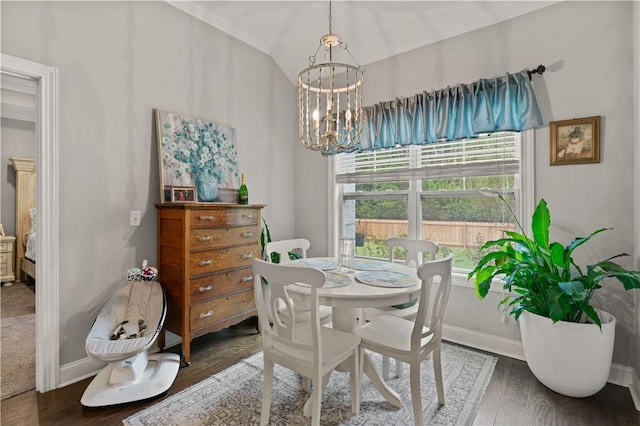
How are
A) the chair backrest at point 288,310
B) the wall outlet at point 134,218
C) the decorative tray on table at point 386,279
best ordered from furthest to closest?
the wall outlet at point 134,218 < the decorative tray on table at point 386,279 < the chair backrest at point 288,310

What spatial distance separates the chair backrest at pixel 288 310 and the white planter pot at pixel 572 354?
1.55 metres

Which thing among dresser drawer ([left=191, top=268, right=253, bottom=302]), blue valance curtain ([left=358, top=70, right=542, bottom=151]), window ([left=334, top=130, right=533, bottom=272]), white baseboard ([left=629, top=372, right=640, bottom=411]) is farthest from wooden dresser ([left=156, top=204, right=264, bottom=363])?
white baseboard ([left=629, top=372, right=640, bottom=411])

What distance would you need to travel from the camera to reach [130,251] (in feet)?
8.06

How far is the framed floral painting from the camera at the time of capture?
102 inches

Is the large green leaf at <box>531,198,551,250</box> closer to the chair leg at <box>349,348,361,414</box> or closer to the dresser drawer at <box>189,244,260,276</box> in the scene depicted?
the chair leg at <box>349,348,361,414</box>

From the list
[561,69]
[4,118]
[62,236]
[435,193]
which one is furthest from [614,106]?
[4,118]

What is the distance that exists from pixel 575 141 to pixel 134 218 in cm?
345

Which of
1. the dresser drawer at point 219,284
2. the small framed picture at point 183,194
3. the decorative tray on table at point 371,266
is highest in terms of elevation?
the small framed picture at point 183,194

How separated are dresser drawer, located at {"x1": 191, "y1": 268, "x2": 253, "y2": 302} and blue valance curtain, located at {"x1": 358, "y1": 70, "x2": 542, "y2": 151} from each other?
70.2 inches

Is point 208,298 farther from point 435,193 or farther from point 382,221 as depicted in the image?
point 435,193

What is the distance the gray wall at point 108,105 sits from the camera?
209cm

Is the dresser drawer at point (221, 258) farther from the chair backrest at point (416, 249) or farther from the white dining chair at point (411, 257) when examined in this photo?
the chair backrest at point (416, 249)

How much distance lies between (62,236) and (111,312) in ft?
2.05

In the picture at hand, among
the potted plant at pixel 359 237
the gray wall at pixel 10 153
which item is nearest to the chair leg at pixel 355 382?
the potted plant at pixel 359 237
